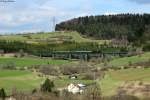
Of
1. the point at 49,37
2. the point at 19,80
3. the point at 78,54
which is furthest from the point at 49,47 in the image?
the point at 19,80

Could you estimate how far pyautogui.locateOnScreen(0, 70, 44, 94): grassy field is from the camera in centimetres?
7568

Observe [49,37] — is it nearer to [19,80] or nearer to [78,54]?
[78,54]

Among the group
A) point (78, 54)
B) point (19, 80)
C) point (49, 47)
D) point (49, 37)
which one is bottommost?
point (78, 54)

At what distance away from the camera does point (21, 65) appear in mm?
108500

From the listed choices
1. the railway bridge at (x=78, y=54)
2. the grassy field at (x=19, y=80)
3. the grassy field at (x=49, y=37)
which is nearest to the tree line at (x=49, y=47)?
the railway bridge at (x=78, y=54)

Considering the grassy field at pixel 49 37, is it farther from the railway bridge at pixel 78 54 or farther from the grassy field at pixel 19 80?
the grassy field at pixel 19 80

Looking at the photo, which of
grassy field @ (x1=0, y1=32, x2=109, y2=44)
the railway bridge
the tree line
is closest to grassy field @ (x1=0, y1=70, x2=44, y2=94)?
the tree line

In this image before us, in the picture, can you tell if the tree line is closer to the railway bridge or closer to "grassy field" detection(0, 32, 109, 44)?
the railway bridge

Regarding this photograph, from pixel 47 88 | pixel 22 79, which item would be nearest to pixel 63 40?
pixel 22 79

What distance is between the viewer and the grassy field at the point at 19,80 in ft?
248

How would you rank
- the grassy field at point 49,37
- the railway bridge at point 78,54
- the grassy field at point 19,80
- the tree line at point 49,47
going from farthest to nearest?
the grassy field at point 49,37 < the tree line at point 49,47 < the railway bridge at point 78,54 < the grassy field at point 19,80

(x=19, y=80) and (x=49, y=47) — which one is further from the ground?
(x=19, y=80)

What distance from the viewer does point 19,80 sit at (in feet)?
269

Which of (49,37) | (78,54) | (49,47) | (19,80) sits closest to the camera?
(19,80)
